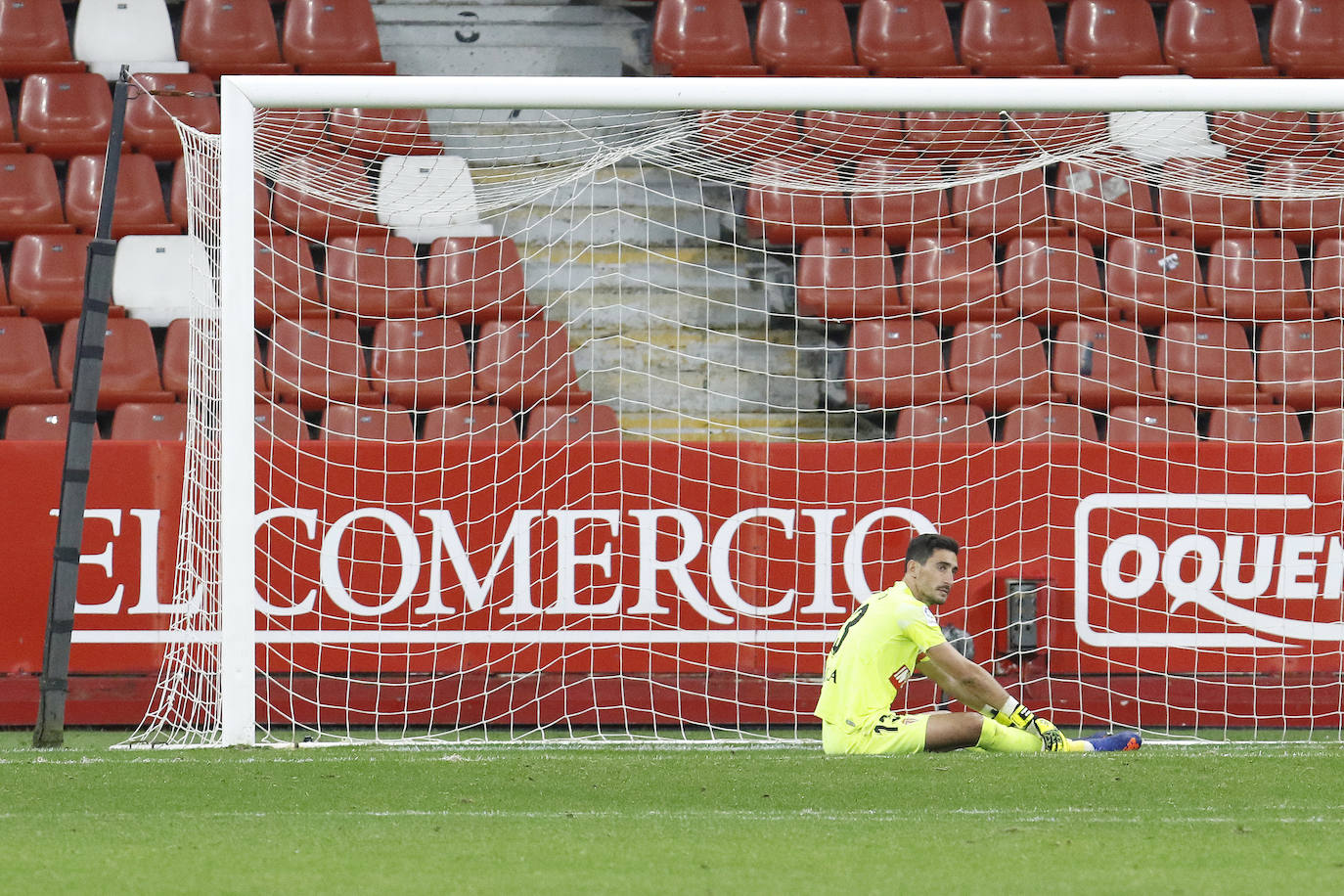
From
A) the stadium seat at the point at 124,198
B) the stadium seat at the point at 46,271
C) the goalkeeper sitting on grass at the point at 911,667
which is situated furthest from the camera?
the stadium seat at the point at 124,198

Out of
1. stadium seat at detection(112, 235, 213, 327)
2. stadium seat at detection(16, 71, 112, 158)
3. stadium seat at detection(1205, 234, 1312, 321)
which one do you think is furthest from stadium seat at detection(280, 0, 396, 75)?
stadium seat at detection(1205, 234, 1312, 321)

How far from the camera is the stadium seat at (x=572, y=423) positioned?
8.31 metres

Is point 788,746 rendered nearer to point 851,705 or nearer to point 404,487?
point 851,705

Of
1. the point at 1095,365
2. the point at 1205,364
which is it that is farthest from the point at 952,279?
the point at 1205,364

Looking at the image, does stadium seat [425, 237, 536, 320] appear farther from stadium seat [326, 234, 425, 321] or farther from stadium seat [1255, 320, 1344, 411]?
stadium seat [1255, 320, 1344, 411]

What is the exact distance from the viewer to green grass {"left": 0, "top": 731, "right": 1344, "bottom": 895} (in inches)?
151

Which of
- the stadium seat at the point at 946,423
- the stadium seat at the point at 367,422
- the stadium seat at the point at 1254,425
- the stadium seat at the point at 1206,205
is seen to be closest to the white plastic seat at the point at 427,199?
the stadium seat at the point at 367,422

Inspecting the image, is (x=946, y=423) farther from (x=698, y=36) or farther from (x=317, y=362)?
(x=698, y=36)

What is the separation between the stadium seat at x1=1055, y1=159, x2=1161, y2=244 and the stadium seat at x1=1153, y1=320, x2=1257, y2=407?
654 millimetres

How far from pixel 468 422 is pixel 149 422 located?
167cm

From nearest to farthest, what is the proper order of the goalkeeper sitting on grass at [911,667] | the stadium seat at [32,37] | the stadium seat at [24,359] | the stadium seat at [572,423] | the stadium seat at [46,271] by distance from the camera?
the goalkeeper sitting on grass at [911,667]
the stadium seat at [572,423]
the stadium seat at [24,359]
the stadium seat at [46,271]
the stadium seat at [32,37]

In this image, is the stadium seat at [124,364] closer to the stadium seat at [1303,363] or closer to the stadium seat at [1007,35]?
the stadium seat at [1007,35]

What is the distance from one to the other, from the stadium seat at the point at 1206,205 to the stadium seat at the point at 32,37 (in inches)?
273

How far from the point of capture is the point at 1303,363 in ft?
30.4
